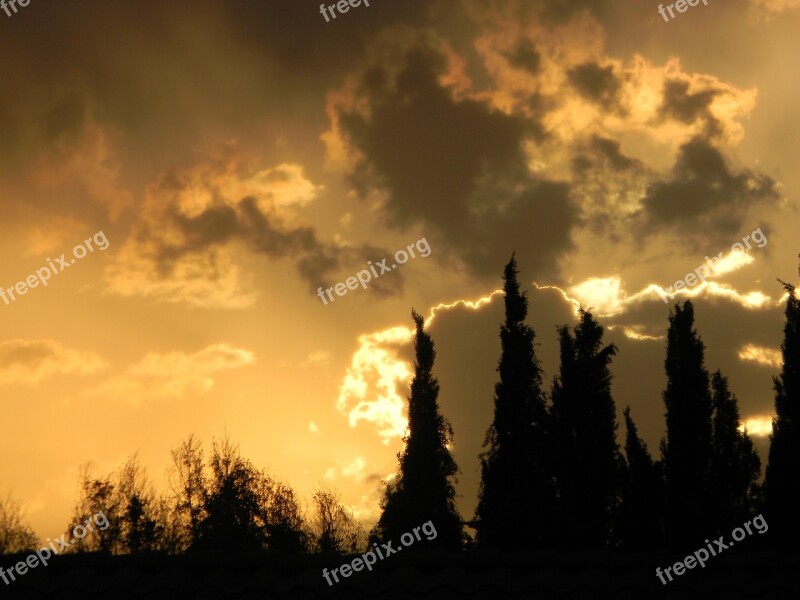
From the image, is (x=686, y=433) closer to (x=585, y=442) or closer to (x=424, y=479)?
(x=585, y=442)

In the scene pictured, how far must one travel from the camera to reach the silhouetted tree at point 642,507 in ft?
126

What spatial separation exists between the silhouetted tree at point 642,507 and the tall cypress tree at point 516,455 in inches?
163

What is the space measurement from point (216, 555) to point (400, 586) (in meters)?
1.74

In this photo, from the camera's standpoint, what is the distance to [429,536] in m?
39.3

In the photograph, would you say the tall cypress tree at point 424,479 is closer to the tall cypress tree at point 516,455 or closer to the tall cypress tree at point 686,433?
the tall cypress tree at point 516,455

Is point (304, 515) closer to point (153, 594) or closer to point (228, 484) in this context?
point (228, 484)

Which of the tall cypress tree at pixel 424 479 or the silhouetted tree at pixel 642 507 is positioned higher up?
the tall cypress tree at pixel 424 479

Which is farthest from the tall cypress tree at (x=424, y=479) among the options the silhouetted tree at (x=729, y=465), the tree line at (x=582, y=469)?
the silhouetted tree at (x=729, y=465)

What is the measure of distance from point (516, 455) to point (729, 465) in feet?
40.8

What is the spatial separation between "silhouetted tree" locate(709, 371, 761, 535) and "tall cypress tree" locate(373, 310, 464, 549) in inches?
556

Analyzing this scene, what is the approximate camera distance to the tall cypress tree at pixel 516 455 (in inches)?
1484

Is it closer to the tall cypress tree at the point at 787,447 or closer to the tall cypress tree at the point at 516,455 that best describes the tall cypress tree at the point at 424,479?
the tall cypress tree at the point at 516,455

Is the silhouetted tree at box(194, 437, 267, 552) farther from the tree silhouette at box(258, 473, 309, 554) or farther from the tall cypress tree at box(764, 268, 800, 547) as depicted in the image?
the tall cypress tree at box(764, 268, 800, 547)

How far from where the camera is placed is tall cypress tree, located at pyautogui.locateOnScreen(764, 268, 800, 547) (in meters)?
39.5
